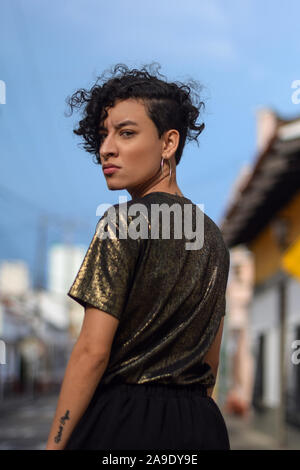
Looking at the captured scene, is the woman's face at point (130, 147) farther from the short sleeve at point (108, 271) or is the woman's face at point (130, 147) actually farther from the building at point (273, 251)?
the building at point (273, 251)

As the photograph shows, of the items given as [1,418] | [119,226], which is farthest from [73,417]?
[1,418]

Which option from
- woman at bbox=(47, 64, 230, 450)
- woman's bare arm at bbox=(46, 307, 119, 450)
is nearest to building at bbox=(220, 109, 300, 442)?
woman at bbox=(47, 64, 230, 450)

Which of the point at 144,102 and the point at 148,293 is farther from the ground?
the point at 144,102

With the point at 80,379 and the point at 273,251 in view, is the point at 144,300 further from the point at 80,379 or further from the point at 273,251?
the point at 273,251

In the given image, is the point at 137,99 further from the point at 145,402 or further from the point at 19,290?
→ the point at 19,290

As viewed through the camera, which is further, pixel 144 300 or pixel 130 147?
pixel 130 147

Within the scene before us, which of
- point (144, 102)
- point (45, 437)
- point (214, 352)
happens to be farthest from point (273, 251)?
point (144, 102)

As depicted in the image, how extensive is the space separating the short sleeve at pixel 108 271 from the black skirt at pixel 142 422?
187 mm

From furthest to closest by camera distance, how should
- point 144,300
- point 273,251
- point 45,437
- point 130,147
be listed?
point 273,251 → point 45,437 → point 130,147 → point 144,300

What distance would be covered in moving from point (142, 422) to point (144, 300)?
0.87ft

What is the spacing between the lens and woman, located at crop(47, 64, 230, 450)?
5.59 ft

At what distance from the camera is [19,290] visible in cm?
7756

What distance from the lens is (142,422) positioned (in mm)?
1714

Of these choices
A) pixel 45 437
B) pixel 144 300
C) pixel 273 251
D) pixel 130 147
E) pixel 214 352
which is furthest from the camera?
A: pixel 273 251
